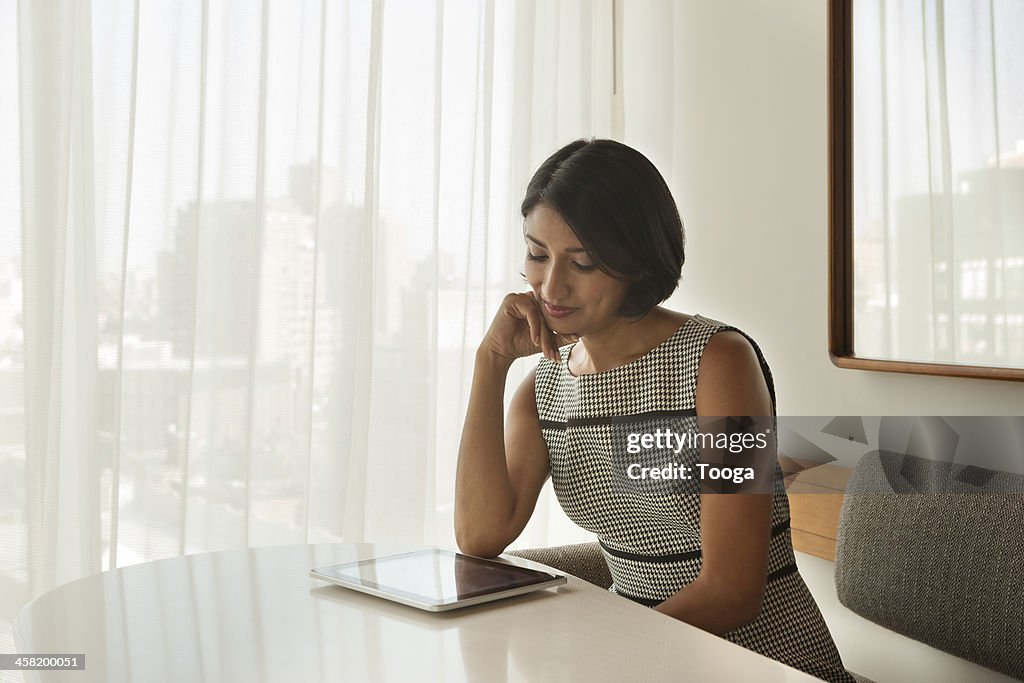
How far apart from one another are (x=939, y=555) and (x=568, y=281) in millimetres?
692

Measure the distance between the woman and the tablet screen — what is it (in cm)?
19

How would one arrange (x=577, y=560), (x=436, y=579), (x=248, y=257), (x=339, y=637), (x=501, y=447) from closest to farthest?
(x=339, y=637)
(x=436, y=579)
(x=501, y=447)
(x=577, y=560)
(x=248, y=257)

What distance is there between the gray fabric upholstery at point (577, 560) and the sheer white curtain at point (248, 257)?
74 cm

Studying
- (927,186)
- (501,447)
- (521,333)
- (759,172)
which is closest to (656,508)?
(501,447)

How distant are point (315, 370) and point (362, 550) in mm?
932

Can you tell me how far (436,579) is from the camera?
1142 mm

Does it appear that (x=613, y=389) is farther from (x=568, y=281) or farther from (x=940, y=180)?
(x=940, y=180)

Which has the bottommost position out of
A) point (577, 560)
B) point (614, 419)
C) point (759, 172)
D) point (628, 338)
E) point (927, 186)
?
point (577, 560)

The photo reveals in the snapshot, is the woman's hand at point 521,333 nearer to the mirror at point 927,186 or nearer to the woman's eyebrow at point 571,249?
the woman's eyebrow at point 571,249

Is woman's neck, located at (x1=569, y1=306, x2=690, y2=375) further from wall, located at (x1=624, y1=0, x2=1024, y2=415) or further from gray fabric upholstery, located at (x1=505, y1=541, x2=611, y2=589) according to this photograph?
wall, located at (x1=624, y1=0, x2=1024, y2=415)

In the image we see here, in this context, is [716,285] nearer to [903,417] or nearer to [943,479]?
[903,417]

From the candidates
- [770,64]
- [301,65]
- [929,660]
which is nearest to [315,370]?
[301,65]

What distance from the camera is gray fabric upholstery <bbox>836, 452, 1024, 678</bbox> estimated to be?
1.31 metres

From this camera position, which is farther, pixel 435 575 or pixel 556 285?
pixel 556 285
